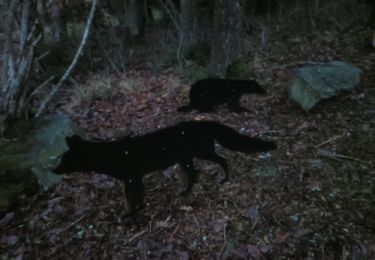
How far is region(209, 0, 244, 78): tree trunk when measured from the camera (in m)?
3.91

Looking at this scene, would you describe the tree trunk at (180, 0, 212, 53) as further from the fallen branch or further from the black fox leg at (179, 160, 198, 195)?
the fallen branch

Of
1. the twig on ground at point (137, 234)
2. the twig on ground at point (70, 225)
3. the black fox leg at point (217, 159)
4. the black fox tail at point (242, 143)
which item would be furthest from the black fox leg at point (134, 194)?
the black fox tail at point (242, 143)

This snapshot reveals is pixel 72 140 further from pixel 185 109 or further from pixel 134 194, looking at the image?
pixel 185 109

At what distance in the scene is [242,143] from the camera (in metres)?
2.95

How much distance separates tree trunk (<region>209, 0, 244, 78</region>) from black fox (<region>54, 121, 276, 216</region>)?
140 cm

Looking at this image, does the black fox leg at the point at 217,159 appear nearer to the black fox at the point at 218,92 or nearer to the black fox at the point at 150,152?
the black fox at the point at 150,152

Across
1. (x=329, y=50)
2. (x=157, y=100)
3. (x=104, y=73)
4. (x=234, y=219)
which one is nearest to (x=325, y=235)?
(x=234, y=219)

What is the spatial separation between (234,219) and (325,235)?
60 centimetres

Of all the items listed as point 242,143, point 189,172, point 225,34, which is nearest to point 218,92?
point 225,34

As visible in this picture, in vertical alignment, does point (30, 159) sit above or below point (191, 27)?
below

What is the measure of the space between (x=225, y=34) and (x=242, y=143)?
1.69 meters

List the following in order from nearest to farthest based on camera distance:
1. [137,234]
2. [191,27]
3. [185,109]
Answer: [137,234], [185,109], [191,27]

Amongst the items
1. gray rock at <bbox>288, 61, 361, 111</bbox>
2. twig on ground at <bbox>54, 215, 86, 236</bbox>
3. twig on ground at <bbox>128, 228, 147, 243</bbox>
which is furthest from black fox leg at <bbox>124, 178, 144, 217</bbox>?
gray rock at <bbox>288, 61, 361, 111</bbox>

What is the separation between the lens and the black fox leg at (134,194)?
98.0 inches
